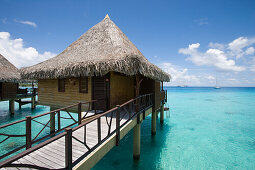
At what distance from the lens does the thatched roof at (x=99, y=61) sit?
17.1 feet

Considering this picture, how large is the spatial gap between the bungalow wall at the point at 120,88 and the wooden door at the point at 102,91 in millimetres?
212

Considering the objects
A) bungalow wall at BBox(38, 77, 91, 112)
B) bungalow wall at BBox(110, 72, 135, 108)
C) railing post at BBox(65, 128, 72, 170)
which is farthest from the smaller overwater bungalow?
railing post at BBox(65, 128, 72, 170)

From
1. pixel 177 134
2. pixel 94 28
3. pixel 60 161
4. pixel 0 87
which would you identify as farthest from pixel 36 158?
pixel 0 87

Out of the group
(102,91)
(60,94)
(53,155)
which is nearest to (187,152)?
(102,91)

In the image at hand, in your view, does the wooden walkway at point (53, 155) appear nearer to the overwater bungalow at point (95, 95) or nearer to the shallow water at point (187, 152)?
the overwater bungalow at point (95, 95)

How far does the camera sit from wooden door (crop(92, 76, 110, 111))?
6.54 meters

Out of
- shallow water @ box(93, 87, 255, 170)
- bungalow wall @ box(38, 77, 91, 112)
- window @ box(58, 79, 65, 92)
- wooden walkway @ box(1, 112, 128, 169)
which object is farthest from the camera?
window @ box(58, 79, 65, 92)

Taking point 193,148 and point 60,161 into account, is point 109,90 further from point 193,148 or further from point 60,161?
point 193,148

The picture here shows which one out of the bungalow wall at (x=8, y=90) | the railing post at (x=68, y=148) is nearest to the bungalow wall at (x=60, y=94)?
the railing post at (x=68, y=148)

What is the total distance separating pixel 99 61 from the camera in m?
5.53

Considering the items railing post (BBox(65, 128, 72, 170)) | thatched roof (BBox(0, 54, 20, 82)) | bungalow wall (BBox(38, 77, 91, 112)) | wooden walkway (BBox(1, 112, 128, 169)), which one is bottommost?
wooden walkway (BBox(1, 112, 128, 169))

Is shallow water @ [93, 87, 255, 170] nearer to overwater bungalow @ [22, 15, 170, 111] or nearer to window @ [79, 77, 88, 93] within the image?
overwater bungalow @ [22, 15, 170, 111]

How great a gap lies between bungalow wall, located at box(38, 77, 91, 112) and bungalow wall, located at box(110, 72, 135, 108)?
1.35m

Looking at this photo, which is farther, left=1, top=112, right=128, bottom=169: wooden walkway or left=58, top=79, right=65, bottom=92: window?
left=58, top=79, right=65, bottom=92: window
